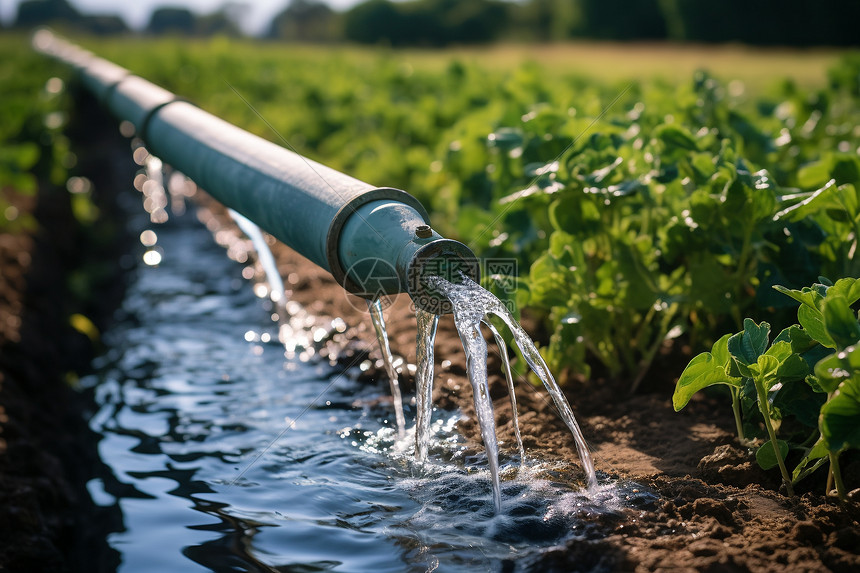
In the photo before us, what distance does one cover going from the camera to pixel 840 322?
1.79 meters

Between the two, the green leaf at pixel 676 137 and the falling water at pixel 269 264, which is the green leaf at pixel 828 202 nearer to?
the green leaf at pixel 676 137

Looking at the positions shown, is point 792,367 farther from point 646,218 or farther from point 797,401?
point 646,218

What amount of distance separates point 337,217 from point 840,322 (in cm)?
122

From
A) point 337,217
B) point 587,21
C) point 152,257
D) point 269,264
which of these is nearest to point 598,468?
point 337,217

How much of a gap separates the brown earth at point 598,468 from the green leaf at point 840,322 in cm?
45

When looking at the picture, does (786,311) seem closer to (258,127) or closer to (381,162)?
(381,162)

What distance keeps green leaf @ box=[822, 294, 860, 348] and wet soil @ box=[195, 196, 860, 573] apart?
1.47 feet

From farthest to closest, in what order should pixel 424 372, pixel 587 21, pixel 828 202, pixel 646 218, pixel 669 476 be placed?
pixel 587 21, pixel 646 218, pixel 828 202, pixel 424 372, pixel 669 476

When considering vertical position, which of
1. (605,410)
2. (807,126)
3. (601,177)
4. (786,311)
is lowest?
(605,410)

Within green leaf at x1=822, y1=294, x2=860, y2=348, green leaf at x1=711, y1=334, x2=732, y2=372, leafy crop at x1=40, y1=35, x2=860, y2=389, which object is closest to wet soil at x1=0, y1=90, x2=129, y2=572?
leafy crop at x1=40, y1=35, x2=860, y2=389

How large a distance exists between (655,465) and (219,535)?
1265 mm

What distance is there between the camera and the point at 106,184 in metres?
9.05

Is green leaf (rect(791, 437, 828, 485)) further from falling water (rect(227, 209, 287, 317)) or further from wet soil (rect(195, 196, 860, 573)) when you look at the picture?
falling water (rect(227, 209, 287, 317))

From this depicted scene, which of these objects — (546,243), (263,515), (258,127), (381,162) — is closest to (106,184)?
(258,127)
